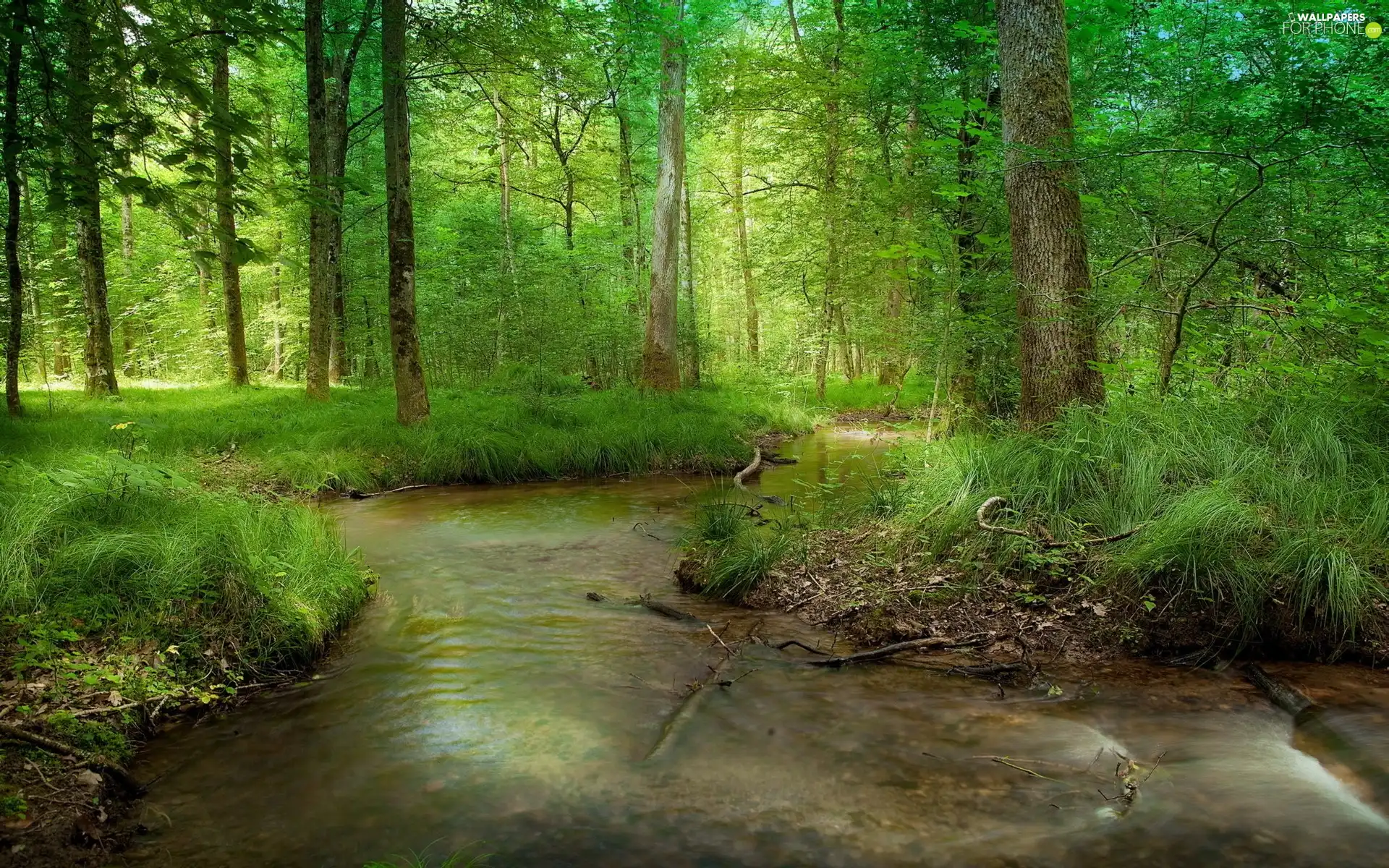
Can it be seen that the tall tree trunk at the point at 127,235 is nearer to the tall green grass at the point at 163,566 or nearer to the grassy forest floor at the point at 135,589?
the grassy forest floor at the point at 135,589

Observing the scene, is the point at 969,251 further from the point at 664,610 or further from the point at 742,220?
the point at 742,220

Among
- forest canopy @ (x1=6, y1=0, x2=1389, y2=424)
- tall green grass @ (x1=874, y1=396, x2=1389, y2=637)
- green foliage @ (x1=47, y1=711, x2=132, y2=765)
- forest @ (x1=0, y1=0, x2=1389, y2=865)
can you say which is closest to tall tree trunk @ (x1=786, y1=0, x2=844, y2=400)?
forest canopy @ (x1=6, y1=0, x2=1389, y2=424)

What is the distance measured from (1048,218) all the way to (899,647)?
3.65 metres

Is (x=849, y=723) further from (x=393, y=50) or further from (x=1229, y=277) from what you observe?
(x=393, y=50)

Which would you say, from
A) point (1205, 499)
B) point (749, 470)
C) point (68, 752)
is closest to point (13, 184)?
point (68, 752)

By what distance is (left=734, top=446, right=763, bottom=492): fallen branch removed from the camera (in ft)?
27.4

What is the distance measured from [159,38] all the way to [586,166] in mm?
19100

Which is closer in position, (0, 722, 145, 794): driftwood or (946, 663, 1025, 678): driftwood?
(0, 722, 145, 794): driftwood

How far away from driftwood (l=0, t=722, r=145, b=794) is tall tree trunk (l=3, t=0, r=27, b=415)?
2.61 m

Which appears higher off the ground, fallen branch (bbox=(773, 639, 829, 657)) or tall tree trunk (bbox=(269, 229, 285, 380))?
tall tree trunk (bbox=(269, 229, 285, 380))

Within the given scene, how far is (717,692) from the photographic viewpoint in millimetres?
3797

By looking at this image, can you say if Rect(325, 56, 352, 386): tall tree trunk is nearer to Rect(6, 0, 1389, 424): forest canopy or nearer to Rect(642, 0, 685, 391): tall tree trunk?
Rect(6, 0, 1389, 424): forest canopy

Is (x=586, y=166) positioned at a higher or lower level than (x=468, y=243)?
higher

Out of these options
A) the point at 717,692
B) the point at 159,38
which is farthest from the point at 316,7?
the point at 717,692
